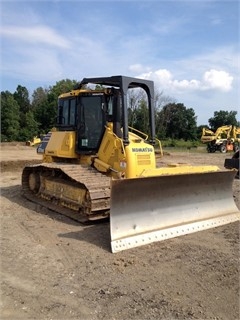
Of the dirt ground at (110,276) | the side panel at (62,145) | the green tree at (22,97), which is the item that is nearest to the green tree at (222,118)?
the green tree at (22,97)

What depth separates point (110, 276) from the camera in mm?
4324

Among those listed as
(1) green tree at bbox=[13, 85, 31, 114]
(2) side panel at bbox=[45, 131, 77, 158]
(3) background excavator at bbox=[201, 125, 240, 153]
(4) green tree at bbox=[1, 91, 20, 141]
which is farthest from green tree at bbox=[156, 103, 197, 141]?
(2) side panel at bbox=[45, 131, 77, 158]

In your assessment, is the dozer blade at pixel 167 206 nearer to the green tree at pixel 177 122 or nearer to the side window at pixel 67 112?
the side window at pixel 67 112

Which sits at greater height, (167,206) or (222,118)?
(222,118)

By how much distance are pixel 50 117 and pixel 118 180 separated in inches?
1745

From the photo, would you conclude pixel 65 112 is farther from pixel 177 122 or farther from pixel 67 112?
pixel 177 122

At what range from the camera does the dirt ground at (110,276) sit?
3.55 metres

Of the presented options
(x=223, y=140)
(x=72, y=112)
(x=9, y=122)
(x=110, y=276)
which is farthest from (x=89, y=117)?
(x=9, y=122)

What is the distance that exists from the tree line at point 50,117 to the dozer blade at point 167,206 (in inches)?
1186

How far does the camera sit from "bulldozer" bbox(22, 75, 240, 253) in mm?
5691

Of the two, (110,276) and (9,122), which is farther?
(9,122)

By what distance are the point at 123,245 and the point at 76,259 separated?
684mm

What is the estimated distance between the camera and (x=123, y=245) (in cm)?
521

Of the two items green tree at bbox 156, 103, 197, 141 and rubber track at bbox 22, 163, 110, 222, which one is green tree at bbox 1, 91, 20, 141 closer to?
green tree at bbox 156, 103, 197, 141
